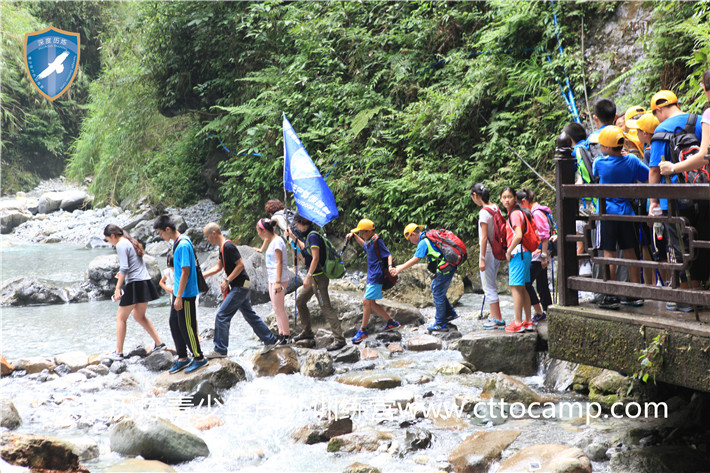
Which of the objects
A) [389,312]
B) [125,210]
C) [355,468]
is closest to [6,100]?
[125,210]

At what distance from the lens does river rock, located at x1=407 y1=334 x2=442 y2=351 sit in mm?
8039

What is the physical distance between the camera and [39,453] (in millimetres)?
4965

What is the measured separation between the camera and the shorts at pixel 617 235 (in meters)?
4.90

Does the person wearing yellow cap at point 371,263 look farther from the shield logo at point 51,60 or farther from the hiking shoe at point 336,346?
the shield logo at point 51,60

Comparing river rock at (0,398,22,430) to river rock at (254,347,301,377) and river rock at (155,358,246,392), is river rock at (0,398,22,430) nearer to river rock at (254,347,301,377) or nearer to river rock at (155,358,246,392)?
river rock at (155,358,246,392)

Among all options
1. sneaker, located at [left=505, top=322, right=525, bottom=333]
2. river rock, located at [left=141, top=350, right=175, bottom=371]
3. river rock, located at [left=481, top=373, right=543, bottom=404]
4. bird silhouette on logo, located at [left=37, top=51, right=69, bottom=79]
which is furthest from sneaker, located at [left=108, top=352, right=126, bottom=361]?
bird silhouette on logo, located at [left=37, top=51, right=69, bottom=79]

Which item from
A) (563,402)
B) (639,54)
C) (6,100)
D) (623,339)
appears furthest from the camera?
(6,100)

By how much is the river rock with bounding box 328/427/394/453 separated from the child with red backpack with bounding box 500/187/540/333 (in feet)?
8.24

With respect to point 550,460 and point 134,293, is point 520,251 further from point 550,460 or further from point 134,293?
point 134,293

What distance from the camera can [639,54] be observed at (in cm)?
1098

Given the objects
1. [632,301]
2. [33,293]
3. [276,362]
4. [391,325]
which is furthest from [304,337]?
[33,293]

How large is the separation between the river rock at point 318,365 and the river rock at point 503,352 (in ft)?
5.31

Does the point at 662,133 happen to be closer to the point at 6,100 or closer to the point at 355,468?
the point at 355,468

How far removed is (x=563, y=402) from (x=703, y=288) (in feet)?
6.58
